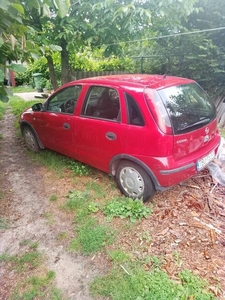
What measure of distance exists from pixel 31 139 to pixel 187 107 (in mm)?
3350

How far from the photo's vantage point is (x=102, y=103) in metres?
3.30

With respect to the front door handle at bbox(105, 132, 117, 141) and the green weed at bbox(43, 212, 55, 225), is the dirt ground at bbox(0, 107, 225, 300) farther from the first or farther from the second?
the front door handle at bbox(105, 132, 117, 141)

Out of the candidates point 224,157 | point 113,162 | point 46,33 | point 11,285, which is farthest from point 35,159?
point 224,157

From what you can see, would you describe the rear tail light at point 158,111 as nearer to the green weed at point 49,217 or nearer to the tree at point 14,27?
the tree at point 14,27

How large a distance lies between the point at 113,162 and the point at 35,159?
2147 millimetres

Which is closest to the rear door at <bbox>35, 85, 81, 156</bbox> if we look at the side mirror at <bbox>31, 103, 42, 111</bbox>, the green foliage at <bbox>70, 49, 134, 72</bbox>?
the side mirror at <bbox>31, 103, 42, 111</bbox>

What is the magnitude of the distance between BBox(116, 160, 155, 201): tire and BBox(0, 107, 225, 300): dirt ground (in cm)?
29

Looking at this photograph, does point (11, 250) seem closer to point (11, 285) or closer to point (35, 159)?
point (11, 285)

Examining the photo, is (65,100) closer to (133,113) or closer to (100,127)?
(100,127)

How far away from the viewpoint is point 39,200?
3.40m

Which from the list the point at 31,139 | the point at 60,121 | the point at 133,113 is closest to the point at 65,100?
the point at 60,121

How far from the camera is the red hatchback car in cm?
265

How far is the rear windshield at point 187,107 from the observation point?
267 cm

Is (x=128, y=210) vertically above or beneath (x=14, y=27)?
beneath
